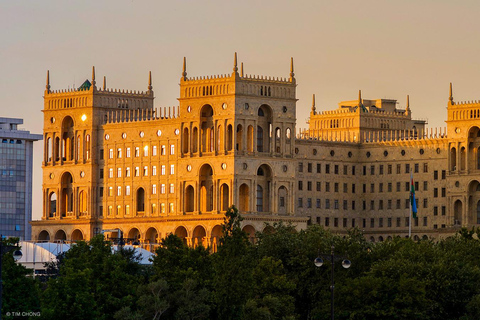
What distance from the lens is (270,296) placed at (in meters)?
128

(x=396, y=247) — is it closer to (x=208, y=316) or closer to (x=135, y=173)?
(x=208, y=316)

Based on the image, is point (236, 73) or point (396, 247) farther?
point (236, 73)

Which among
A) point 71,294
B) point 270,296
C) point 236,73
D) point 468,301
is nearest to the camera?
point 71,294

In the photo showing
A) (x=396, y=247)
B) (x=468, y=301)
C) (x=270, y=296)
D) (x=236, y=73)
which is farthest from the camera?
(x=236, y=73)

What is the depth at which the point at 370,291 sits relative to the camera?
132125 millimetres

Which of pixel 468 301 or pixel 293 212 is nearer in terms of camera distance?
pixel 468 301

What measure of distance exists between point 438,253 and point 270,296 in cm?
2077

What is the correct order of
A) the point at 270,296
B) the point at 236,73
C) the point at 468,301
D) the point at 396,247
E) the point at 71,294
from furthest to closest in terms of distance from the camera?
the point at 236,73
the point at 396,247
the point at 468,301
the point at 270,296
the point at 71,294

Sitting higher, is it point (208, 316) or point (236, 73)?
point (236, 73)

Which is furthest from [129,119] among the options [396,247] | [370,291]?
[370,291]

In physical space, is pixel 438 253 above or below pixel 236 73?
below

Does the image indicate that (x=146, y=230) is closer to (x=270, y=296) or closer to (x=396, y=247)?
(x=396, y=247)

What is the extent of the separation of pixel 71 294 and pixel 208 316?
36.0ft

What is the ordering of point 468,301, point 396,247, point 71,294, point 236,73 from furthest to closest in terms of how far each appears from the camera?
point 236,73 → point 396,247 → point 468,301 → point 71,294
